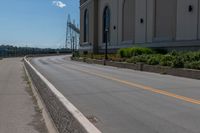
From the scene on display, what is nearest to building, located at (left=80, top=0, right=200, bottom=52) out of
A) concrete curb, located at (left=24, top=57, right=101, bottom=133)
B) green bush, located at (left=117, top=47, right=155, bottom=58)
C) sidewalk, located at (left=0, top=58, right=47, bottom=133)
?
green bush, located at (left=117, top=47, right=155, bottom=58)

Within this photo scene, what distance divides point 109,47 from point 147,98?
178ft

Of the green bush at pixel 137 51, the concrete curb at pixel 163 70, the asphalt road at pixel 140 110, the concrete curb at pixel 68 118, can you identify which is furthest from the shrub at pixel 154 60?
the concrete curb at pixel 68 118

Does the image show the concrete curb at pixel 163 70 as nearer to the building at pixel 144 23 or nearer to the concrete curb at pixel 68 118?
the building at pixel 144 23

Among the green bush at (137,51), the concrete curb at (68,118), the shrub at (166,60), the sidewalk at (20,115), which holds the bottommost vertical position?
the sidewalk at (20,115)

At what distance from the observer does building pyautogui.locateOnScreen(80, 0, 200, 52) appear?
38.7 m

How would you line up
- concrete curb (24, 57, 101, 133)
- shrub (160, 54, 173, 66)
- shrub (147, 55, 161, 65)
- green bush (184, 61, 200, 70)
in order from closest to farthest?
concrete curb (24, 57, 101, 133) < green bush (184, 61, 200, 70) < shrub (160, 54, 173, 66) < shrub (147, 55, 161, 65)

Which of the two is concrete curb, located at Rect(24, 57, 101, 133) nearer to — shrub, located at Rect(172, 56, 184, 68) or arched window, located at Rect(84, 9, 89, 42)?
shrub, located at Rect(172, 56, 184, 68)

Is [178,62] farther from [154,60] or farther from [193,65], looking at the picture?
[154,60]

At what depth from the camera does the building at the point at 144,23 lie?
127 ft

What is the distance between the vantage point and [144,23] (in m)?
50.2

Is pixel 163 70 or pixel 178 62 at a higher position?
pixel 178 62

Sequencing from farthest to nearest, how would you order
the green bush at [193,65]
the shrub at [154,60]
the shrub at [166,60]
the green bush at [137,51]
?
the green bush at [137,51] < the shrub at [154,60] < the shrub at [166,60] < the green bush at [193,65]

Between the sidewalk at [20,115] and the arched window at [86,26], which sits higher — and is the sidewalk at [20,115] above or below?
below

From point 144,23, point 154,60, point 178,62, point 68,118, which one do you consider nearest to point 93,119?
point 68,118
